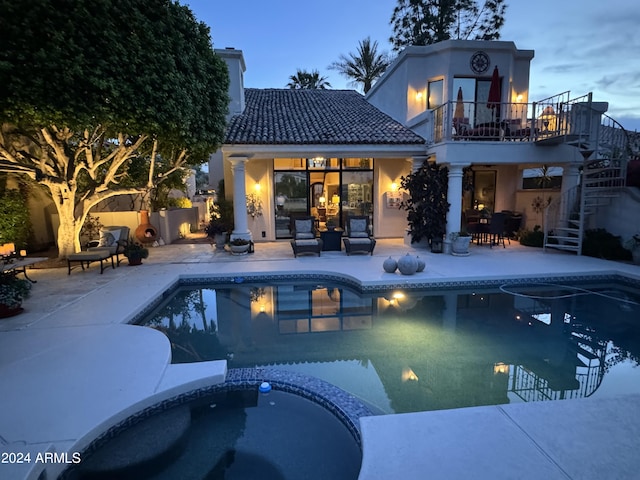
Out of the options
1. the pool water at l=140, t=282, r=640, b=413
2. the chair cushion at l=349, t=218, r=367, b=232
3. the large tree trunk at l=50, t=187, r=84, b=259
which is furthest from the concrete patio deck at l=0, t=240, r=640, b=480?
the chair cushion at l=349, t=218, r=367, b=232

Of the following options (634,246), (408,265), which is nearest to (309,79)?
(408,265)

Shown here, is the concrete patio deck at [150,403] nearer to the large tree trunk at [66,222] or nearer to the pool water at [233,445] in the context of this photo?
the pool water at [233,445]

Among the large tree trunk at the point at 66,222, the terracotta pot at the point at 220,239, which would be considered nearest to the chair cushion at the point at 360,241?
the terracotta pot at the point at 220,239

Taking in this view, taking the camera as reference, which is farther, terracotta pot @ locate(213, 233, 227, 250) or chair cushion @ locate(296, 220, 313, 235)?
terracotta pot @ locate(213, 233, 227, 250)

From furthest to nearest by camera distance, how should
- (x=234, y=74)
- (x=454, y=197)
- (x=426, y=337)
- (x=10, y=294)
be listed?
(x=234, y=74)
(x=454, y=197)
(x=10, y=294)
(x=426, y=337)

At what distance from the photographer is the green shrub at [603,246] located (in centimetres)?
1015

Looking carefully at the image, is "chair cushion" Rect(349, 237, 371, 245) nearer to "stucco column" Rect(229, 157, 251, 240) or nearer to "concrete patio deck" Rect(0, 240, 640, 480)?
"stucco column" Rect(229, 157, 251, 240)

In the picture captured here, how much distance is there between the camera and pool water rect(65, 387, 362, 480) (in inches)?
119

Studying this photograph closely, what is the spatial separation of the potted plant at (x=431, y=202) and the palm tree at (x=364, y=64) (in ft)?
52.1

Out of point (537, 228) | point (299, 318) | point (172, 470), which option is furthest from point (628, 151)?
point (172, 470)

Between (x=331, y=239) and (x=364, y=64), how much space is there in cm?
1818

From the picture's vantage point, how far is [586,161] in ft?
34.2

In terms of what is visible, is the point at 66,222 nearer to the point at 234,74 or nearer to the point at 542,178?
the point at 234,74

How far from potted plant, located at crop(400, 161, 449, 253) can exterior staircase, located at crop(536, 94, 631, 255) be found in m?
3.11
